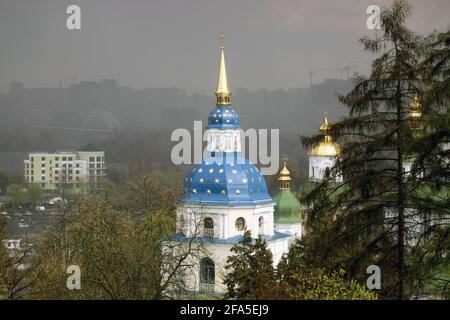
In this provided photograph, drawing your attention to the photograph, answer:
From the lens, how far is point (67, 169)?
32156 millimetres

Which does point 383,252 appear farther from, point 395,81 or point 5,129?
point 5,129

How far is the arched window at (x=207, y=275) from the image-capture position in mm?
24641

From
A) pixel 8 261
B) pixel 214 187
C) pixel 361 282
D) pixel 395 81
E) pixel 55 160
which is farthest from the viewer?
pixel 55 160

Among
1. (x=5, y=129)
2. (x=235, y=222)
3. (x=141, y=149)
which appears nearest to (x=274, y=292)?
(x=235, y=222)

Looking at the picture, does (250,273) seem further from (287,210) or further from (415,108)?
(287,210)

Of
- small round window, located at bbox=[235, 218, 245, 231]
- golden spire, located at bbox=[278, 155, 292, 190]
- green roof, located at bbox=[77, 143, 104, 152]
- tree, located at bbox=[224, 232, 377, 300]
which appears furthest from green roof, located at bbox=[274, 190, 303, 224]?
tree, located at bbox=[224, 232, 377, 300]

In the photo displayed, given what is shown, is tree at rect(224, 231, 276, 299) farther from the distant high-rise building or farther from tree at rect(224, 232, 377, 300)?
the distant high-rise building

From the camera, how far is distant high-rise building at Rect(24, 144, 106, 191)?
31.3m

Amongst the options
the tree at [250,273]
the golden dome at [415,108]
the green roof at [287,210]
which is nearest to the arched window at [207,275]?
the tree at [250,273]

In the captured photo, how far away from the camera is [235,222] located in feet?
90.7

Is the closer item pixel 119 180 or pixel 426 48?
pixel 426 48

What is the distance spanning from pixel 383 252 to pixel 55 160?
62.3 feet

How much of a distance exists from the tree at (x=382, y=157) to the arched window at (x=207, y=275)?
9786 mm

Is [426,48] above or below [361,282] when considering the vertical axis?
above
